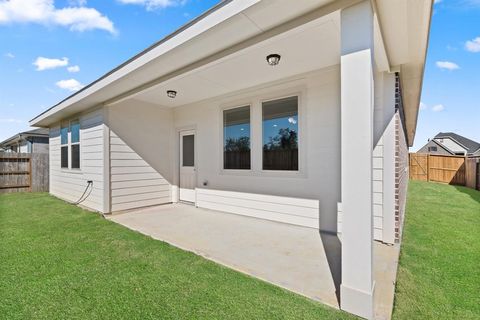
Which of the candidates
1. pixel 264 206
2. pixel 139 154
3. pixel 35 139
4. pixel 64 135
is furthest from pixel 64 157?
pixel 264 206

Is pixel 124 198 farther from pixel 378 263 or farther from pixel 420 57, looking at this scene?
pixel 420 57

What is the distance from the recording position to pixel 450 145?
88.6ft

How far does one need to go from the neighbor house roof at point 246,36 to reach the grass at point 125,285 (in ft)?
8.69

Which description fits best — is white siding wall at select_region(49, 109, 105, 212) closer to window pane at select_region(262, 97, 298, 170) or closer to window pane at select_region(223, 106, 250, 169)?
window pane at select_region(223, 106, 250, 169)

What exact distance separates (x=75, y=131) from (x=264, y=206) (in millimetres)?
6029

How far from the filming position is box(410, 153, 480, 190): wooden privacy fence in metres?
11.1

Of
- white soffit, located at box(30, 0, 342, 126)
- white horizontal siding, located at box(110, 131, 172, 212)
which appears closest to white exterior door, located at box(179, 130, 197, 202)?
white horizontal siding, located at box(110, 131, 172, 212)

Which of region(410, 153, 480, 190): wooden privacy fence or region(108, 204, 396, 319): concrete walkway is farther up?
region(410, 153, 480, 190): wooden privacy fence

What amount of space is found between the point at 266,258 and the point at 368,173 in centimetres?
174

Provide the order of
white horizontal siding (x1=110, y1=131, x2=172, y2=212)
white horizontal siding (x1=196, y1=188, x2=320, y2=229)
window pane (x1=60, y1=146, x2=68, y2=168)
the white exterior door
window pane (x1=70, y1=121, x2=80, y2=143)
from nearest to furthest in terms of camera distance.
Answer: white horizontal siding (x1=196, y1=188, x2=320, y2=229), white horizontal siding (x1=110, y1=131, x2=172, y2=212), the white exterior door, window pane (x1=70, y1=121, x2=80, y2=143), window pane (x1=60, y1=146, x2=68, y2=168)

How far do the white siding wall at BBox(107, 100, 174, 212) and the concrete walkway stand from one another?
660 mm

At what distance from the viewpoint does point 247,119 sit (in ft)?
17.1

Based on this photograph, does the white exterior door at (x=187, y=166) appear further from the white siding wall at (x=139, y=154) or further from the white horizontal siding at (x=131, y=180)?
the white horizontal siding at (x=131, y=180)

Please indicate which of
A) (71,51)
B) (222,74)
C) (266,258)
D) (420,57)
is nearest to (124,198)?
(222,74)
